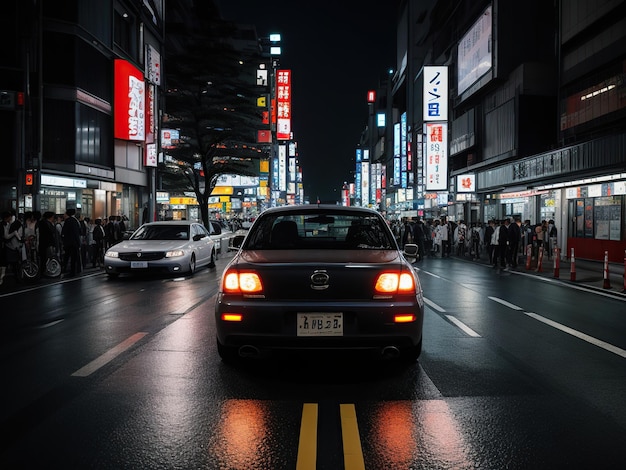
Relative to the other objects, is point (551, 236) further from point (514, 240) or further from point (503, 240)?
point (503, 240)

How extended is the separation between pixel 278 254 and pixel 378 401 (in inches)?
65.5

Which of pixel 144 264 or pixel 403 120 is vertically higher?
pixel 403 120

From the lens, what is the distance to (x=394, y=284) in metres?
5.24

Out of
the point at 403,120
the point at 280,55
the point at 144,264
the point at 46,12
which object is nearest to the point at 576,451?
the point at 144,264

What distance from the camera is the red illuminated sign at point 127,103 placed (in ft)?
108

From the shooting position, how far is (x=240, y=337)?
5168mm

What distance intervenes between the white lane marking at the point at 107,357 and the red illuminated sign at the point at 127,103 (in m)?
28.0

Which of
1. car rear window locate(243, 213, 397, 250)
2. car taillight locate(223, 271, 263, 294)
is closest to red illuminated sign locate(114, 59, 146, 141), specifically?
car rear window locate(243, 213, 397, 250)

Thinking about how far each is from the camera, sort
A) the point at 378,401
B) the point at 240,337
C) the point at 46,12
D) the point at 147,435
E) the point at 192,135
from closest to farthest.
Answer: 1. the point at 147,435
2. the point at 378,401
3. the point at 240,337
4. the point at 46,12
5. the point at 192,135

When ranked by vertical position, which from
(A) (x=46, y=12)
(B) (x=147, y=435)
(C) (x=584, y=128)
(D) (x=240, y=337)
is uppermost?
(A) (x=46, y=12)

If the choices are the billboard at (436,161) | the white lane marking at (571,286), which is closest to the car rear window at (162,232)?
the white lane marking at (571,286)

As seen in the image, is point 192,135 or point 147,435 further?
point 192,135

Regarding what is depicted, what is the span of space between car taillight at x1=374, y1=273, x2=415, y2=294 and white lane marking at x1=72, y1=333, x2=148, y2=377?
9.43ft

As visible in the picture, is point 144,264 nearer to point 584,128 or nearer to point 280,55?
point 584,128
